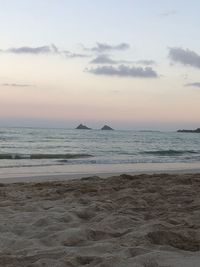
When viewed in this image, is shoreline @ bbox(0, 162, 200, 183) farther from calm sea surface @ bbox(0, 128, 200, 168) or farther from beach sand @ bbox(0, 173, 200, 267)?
beach sand @ bbox(0, 173, 200, 267)

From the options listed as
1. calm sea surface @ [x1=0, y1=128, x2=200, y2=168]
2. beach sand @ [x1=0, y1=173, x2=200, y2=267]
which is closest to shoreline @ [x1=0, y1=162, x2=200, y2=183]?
calm sea surface @ [x1=0, y1=128, x2=200, y2=168]

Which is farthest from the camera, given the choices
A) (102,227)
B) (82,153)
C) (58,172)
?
(82,153)

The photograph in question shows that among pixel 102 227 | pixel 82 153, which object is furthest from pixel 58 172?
pixel 82 153

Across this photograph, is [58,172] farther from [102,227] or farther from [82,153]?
[82,153]

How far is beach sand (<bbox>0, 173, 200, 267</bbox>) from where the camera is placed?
3912 mm

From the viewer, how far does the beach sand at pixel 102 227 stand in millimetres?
3912

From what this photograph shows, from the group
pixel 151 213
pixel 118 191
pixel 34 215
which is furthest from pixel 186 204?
pixel 34 215

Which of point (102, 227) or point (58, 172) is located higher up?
point (102, 227)

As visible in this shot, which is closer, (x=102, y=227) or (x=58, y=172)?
(x=102, y=227)

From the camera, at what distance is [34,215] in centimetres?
592

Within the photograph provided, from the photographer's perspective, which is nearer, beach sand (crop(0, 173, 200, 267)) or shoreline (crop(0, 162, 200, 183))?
beach sand (crop(0, 173, 200, 267))

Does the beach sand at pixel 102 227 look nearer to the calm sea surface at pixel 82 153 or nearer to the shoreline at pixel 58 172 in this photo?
the shoreline at pixel 58 172

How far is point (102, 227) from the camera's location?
5133mm

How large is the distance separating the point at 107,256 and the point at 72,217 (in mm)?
1881
